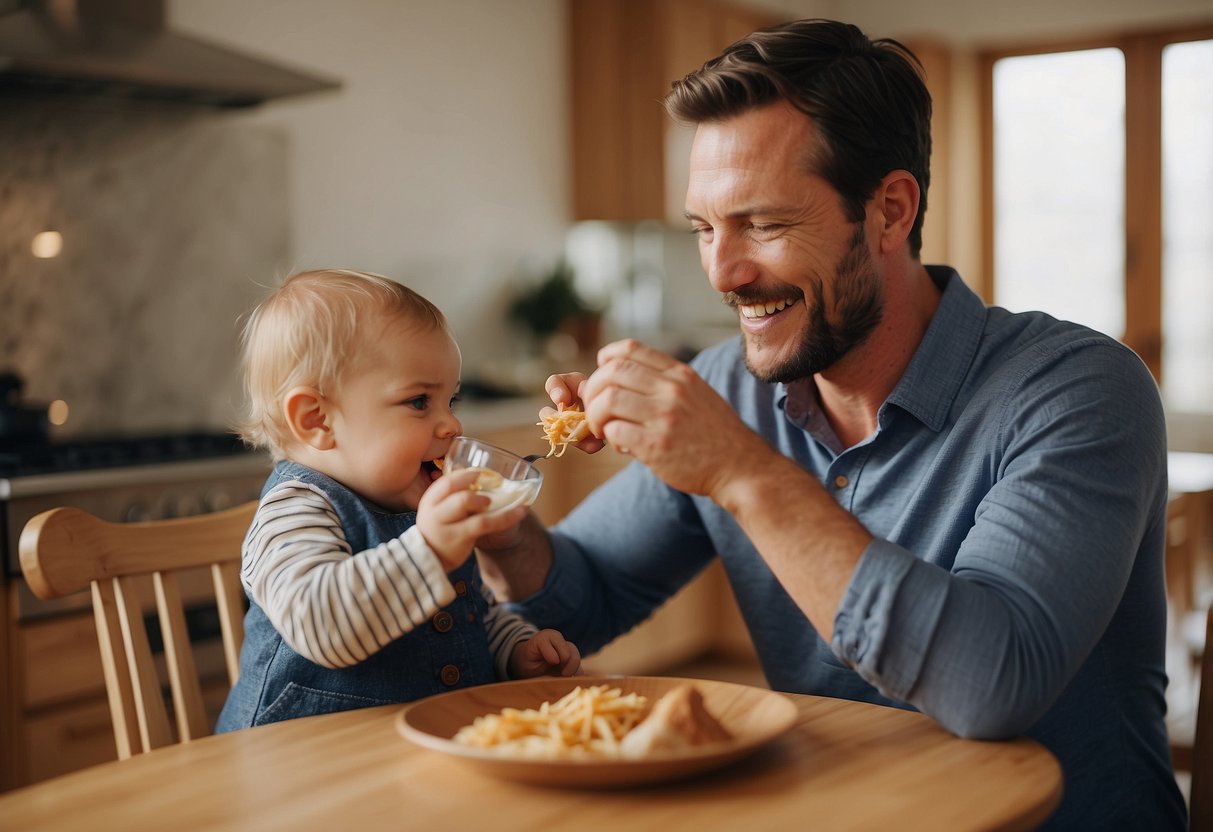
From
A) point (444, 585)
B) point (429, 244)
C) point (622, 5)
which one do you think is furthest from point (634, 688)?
point (622, 5)

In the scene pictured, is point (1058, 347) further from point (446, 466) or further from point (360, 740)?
point (360, 740)

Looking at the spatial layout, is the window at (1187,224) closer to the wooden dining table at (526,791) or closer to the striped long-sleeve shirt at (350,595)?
the wooden dining table at (526,791)

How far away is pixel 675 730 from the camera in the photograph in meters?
0.96

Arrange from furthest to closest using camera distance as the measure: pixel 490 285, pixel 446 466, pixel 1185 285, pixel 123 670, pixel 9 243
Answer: pixel 1185 285
pixel 490 285
pixel 9 243
pixel 123 670
pixel 446 466

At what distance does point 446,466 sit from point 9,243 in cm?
229

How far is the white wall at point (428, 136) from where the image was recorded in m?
3.77

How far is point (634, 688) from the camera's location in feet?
3.87

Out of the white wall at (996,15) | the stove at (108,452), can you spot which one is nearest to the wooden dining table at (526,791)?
the stove at (108,452)

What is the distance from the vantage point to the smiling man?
3.64 ft

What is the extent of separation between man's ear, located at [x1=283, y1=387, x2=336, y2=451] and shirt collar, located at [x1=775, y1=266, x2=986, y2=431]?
645 millimetres

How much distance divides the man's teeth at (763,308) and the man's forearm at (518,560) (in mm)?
414

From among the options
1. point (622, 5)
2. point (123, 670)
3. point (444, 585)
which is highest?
point (622, 5)

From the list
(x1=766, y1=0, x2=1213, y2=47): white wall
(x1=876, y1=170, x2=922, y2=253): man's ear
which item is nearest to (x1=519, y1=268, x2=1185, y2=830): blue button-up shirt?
(x1=876, y1=170, x2=922, y2=253): man's ear

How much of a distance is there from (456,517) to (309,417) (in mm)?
341
